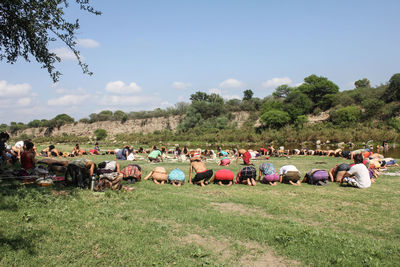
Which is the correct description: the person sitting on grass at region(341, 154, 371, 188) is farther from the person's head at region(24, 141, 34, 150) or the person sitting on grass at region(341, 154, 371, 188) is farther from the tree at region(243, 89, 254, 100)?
the tree at region(243, 89, 254, 100)

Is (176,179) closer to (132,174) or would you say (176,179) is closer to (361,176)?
(132,174)

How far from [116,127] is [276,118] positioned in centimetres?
4060

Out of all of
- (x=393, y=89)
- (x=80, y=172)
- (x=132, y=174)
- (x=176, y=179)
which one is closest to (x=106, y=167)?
(x=132, y=174)

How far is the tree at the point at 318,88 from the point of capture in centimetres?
6144

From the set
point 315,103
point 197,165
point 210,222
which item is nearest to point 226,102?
point 315,103

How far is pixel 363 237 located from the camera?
543cm

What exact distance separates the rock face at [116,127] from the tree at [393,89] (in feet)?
100

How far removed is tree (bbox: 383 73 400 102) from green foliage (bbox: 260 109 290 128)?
17.5 meters

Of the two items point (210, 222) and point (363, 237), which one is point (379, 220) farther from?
point (210, 222)

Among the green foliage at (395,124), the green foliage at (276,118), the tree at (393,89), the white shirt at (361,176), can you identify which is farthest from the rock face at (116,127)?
the white shirt at (361,176)

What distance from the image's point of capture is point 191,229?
5.71 m

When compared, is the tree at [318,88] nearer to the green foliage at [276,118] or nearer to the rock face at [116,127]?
the green foliage at [276,118]

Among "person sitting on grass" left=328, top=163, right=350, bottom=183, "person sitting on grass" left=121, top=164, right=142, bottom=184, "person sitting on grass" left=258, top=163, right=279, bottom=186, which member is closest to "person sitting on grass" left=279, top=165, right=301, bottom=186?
"person sitting on grass" left=258, top=163, right=279, bottom=186

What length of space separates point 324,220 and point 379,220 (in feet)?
4.10
